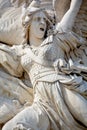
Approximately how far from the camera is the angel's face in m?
4.38

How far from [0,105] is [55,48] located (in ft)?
2.09

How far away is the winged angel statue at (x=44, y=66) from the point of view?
414 cm

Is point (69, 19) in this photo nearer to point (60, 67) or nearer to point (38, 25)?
point (38, 25)

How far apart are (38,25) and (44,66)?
1.17 ft

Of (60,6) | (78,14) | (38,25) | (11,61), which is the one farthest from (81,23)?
(11,61)

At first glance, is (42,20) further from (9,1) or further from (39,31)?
(9,1)

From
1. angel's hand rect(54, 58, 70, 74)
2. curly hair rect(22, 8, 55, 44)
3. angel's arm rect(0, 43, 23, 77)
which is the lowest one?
angel's hand rect(54, 58, 70, 74)

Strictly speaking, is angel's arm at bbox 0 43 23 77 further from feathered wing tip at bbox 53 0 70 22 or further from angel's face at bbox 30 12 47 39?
feathered wing tip at bbox 53 0 70 22

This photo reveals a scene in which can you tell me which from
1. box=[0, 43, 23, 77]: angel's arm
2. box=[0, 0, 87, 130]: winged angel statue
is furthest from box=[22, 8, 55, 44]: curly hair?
box=[0, 43, 23, 77]: angel's arm

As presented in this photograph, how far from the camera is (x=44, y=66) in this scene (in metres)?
4.24

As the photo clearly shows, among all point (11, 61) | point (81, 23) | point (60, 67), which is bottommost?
point (60, 67)

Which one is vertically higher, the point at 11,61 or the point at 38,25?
the point at 38,25

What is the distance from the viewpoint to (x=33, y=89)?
4344 millimetres

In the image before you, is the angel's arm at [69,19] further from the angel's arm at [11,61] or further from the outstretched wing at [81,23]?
the angel's arm at [11,61]
